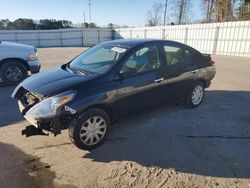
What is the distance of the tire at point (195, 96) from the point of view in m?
5.79

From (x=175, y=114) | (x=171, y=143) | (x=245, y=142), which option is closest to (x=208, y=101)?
(x=175, y=114)

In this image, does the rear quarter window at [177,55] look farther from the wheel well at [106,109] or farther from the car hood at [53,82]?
the car hood at [53,82]

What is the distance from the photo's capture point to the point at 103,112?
13.2 ft

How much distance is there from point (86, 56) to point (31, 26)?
4513 cm

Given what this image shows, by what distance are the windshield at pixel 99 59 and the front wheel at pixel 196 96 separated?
2.13m

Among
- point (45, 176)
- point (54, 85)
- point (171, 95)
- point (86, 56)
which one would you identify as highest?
point (86, 56)

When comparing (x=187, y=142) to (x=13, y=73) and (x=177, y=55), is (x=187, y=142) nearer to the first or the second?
(x=177, y=55)

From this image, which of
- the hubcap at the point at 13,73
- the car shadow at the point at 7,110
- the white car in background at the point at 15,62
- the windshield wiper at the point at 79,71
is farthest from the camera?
the hubcap at the point at 13,73

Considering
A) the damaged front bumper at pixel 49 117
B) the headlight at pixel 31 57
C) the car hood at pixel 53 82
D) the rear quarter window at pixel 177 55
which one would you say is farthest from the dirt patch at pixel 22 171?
the headlight at pixel 31 57

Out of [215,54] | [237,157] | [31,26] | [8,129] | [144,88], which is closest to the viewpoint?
[237,157]

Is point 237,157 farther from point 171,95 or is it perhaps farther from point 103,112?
point 103,112

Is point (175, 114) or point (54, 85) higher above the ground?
point (54, 85)

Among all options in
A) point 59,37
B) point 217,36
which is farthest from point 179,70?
point 59,37

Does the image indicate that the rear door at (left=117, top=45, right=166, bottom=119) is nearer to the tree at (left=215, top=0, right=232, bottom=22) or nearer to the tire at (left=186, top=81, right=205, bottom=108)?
the tire at (left=186, top=81, right=205, bottom=108)
